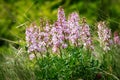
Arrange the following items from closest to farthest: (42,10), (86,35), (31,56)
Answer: (86,35), (31,56), (42,10)

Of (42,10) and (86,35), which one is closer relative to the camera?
(86,35)

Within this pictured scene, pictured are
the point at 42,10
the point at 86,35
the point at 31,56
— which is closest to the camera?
the point at 86,35

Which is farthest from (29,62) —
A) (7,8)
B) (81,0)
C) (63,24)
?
(7,8)

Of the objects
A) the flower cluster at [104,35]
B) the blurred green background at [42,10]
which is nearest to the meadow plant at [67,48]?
the flower cluster at [104,35]

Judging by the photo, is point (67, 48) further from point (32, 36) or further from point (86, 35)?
point (32, 36)

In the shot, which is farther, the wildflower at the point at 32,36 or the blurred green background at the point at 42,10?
the blurred green background at the point at 42,10

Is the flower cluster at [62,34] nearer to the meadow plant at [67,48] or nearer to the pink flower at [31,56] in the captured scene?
the meadow plant at [67,48]

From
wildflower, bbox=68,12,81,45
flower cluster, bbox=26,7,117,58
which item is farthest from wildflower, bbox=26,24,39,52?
wildflower, bbox=68,12,81,45

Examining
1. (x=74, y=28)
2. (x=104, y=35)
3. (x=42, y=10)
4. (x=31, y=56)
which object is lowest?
(x=31, y=56)

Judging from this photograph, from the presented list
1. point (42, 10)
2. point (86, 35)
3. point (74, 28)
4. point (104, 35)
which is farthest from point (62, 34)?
point (42, 10)
